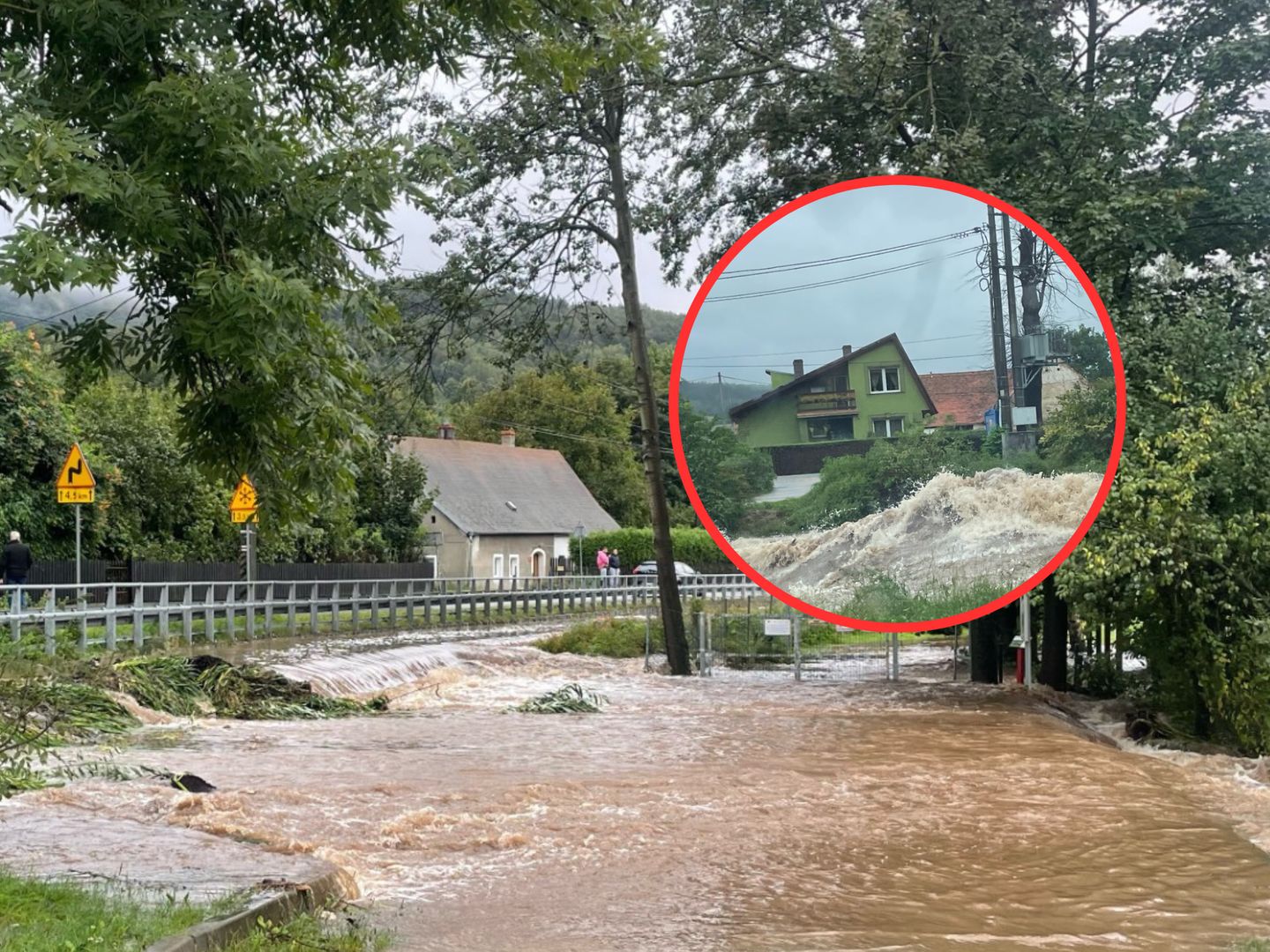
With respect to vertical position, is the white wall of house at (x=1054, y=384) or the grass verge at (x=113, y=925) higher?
the white wall of house at (x=1054, y=384)

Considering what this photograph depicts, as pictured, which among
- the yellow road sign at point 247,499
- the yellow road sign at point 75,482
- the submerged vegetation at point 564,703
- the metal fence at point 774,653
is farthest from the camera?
the metal fence at point 774,653

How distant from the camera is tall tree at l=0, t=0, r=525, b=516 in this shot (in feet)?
18.8

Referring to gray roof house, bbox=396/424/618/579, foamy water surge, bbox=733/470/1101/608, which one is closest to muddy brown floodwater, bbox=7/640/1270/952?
foamy water surge, bbox=733/470/1101/608

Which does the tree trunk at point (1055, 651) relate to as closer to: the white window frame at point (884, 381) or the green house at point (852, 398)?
the green house at point (852, 398)

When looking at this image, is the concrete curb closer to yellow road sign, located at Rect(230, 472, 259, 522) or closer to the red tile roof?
yellow road sign, located at Rect(230, 472, 259, 522)

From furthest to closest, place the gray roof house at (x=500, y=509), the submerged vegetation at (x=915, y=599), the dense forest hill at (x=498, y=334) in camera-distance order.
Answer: the gray roof house at (x=500, y=509) < the dense forest hill at (x=498, y=334) < the submerged vegetation at (x=915, y=599)

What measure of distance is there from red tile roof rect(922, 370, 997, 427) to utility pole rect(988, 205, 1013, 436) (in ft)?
0.20

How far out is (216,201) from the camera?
643 cm

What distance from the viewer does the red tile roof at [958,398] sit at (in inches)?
249

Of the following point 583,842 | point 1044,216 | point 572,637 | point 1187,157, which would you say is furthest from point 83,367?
point 572,637

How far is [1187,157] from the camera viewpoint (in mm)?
18750

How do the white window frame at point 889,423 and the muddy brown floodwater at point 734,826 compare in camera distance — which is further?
the muddy brown floodwater at point 734,826

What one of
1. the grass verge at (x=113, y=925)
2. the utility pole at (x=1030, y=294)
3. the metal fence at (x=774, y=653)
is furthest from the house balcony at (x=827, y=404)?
the metal fence at (x=774, y=653)

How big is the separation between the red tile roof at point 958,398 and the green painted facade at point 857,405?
0.20 feet
